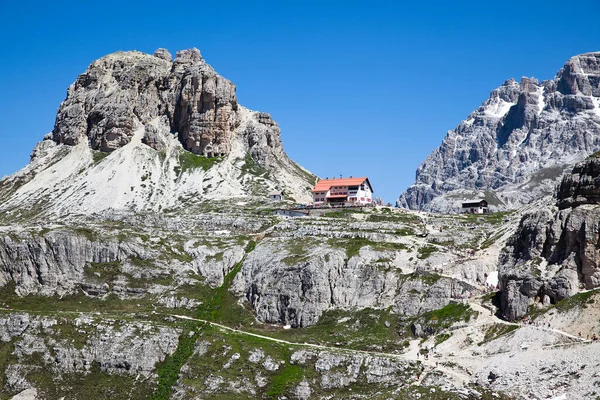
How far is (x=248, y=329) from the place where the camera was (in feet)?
462

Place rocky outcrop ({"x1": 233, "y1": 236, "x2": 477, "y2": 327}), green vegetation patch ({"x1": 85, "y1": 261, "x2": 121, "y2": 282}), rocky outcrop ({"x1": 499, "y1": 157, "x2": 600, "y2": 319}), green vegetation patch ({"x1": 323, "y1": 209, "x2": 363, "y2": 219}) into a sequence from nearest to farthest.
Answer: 1. rocky outcrop ({"x1": 499, "y1": 157, "x2": 600, "y2": 319})
2. rocky outcrop ({"x1": 233, "y1": 236, "x2": 477, "y2": 327})
3. green vegetation patch ({"x1": 85, "y1": 261, "x2": 121, "y2": 282})
4. green vegetation patch ({"x1": 323, "y1": 209, "x2": 363, "y2": 219})

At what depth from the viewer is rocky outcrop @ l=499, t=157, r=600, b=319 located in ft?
391

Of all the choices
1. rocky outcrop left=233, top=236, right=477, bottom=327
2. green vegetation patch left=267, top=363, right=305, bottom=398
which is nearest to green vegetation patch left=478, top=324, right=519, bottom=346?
rocky outcrop left=233, top=236, right=477, bottom=327

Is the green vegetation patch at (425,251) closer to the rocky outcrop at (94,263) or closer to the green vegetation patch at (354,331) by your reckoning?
the green vegetation patch at (354,331)

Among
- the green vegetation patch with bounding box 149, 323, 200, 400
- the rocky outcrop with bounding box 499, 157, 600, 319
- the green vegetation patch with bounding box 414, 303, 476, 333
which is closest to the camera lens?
the rocky outcrop with bounding box 499, 157, 600, 319

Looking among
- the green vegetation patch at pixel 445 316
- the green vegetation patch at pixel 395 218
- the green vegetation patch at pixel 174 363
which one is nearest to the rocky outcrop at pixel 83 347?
the green vegetation patch at pixel 174 363

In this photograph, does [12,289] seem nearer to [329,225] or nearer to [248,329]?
[248,329]

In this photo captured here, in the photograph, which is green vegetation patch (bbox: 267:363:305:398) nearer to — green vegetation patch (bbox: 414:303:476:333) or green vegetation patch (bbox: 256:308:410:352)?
green vegetation patch (bbox: 256:308:410:352)

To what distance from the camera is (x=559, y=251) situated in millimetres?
126688

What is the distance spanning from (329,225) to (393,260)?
3059 centimetres

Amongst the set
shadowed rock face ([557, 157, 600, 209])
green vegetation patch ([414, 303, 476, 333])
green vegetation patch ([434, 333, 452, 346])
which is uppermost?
shadowed rock face ([557, 157, 600, 209])

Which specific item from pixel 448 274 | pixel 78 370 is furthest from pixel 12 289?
pixel 448 274

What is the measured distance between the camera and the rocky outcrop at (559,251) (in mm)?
119188

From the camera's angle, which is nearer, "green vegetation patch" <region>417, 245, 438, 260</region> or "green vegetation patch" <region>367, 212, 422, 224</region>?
"green vegetation patch" <region>417, 245, 438, 260</region>
